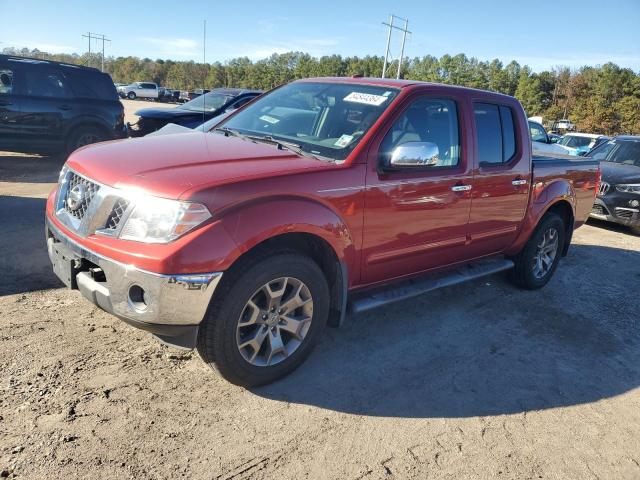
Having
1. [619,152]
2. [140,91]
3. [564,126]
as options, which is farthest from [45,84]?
[564,126]

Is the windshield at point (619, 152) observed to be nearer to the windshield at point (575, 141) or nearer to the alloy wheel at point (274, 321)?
Answer: the alloy wheel at point (274, 321)

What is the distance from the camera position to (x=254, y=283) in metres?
2.82

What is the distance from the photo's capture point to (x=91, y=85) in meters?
9.93

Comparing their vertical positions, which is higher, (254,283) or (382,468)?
(254,283)

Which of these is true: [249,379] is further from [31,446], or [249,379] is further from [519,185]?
[519,185]

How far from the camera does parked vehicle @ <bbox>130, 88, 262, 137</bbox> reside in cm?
983

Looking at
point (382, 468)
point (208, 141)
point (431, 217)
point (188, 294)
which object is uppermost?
point (208, 141)

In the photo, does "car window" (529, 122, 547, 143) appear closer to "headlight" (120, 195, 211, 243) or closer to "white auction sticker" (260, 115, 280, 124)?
"white auction sticker" (260, 115, 280, 124)

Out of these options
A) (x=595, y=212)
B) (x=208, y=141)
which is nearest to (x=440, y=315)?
(x=208, y=141)

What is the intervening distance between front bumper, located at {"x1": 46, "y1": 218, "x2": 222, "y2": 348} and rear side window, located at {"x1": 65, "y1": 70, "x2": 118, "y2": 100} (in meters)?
8.28

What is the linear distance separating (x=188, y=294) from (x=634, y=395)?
3200mm

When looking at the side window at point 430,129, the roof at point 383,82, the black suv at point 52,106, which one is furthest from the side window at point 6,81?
the side window at point 430,129

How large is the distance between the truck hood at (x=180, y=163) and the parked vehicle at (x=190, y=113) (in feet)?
21.2

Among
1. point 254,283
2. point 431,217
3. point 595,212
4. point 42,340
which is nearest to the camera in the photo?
point 254,283
